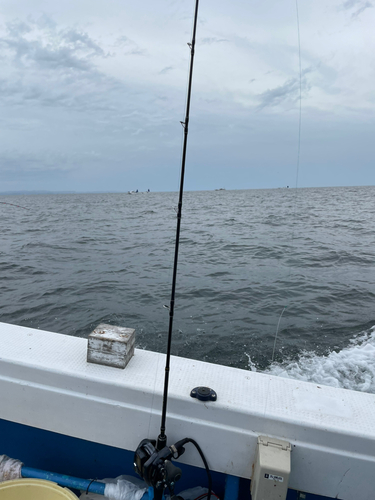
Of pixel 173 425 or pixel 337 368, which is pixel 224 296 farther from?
pixel 173 425

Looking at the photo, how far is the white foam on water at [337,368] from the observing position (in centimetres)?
384

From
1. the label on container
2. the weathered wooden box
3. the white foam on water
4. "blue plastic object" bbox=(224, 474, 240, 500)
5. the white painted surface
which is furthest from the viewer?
the white foam on water

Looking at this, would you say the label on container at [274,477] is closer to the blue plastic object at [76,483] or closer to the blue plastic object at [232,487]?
the blue plastic object at [232,487]

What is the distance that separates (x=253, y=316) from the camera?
5852 millimetres

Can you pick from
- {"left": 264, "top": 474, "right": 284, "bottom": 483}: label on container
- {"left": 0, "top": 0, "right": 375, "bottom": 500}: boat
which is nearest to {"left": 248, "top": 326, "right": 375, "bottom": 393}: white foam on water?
{"left": 0, "top": 0, "right": 375, "bottom": 500}: boat

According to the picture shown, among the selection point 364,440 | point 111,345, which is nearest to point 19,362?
point 111,345

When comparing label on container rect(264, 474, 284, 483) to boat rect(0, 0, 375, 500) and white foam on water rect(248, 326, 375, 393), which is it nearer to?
boat rect(0, 0, 375, 500)

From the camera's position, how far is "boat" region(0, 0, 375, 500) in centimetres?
152

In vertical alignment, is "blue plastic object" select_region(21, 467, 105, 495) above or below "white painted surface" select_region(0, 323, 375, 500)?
below

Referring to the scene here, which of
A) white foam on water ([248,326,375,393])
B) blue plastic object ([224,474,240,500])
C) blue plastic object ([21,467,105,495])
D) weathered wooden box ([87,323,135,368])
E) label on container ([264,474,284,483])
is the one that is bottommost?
white foam on water ([248,326,375,393])

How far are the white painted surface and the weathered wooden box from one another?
0.04 m

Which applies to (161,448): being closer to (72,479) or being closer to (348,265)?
(72,479)

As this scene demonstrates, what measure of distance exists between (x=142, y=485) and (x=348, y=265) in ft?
27.9

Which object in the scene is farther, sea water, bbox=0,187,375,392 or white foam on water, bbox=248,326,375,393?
sea water, bbox=0,187,375,392
